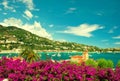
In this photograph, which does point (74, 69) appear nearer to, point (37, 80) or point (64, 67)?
point (64, 67)

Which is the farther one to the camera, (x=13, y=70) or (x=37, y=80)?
(x=13, y=70)

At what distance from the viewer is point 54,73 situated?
1015 centimetres

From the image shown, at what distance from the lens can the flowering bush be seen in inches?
387

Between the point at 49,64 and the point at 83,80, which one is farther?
the point at 49,64

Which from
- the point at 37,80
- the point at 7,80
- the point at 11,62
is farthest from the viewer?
the point at 11,62

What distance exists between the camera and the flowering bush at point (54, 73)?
9.83 metres

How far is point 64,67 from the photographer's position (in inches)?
404

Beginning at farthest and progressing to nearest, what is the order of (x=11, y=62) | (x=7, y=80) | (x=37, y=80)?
(x=11, y=62) → (x=7, y=80) → (x=37, y=80)

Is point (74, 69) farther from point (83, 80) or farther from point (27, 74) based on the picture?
point (27, 74)

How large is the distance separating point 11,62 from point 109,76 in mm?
4924

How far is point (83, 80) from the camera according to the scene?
32.4 ft

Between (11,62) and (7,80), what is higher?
(11,62)

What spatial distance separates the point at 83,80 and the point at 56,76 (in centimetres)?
117

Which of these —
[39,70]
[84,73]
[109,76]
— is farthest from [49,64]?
[109,76]
